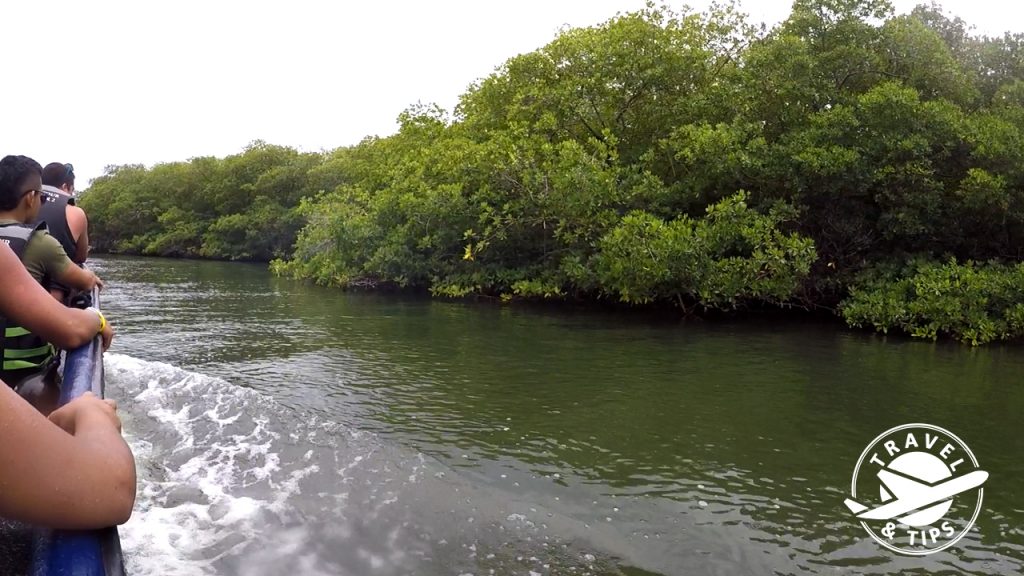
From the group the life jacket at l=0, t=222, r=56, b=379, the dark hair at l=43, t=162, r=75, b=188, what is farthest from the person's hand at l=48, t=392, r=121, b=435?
the dark hair at l=43, t=162, r=75, b=188

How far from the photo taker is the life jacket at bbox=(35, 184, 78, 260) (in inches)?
183

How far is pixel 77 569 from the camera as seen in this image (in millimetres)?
1368

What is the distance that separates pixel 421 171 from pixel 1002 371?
587 inches

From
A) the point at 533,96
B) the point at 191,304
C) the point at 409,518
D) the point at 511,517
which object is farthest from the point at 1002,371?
the point at 191,304

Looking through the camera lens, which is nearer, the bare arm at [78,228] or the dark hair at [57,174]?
the bare arm at [78,228]

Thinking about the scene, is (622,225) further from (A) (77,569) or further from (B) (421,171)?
(A) (77,569)

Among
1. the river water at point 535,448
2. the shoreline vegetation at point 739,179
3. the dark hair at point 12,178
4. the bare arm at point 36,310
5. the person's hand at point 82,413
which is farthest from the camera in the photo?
the shoreline vegetation at point 739,179

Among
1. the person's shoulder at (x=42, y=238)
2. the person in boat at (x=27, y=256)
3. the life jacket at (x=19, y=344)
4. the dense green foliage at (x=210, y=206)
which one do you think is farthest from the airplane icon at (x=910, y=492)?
the dense green foliage at (x=210, y=206)

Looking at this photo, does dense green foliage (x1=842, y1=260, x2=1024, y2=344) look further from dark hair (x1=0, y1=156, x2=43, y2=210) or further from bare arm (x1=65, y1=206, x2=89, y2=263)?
dark hair (x1=0, y1=156, x2=43, y2=210)

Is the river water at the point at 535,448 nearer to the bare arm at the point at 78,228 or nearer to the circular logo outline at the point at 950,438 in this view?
the circular logo outline at the point at 950,438

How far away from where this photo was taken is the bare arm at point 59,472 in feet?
4.10

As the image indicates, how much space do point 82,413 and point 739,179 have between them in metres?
14.7

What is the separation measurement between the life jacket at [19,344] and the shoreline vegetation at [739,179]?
37.8ft

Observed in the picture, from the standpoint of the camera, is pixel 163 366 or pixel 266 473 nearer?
pixel 266 473
